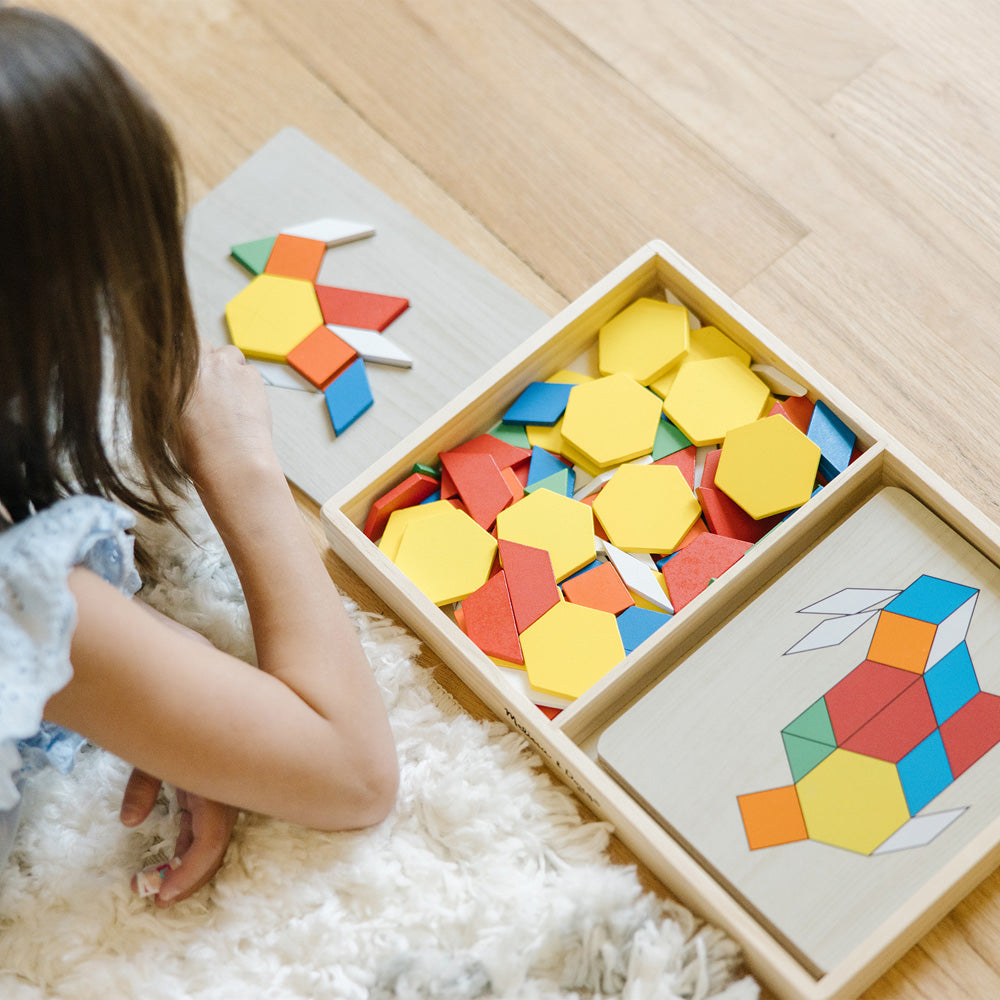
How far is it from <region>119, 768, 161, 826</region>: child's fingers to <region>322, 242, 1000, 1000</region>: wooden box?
0.21 metres

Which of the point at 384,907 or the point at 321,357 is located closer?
the point at 384,907

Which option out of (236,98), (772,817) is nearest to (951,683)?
(772,817)

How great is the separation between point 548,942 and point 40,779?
361 millimetres

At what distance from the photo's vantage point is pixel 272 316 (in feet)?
3.01

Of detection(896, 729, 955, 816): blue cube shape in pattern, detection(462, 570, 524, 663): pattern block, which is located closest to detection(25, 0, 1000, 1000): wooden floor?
detection(462, 570, 524, 663): pattern block

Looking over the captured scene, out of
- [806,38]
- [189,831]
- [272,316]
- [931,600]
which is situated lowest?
[189,831]

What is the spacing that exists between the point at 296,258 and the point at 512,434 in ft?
0.88

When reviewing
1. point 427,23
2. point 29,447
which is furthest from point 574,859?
point 427,23

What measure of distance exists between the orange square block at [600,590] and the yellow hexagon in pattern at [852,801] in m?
0.17

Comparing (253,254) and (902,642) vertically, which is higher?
(902,642)

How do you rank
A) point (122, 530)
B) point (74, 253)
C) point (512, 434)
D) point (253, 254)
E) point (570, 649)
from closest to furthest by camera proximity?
point (74, 253) < point (122, 530) < point (570, 649) < point (512, 434) < point (253, 254)

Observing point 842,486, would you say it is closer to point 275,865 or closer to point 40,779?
point 275,865

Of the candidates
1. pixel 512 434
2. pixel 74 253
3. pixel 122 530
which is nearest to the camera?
pixel 74 253

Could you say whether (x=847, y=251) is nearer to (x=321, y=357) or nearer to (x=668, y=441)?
(x=668, y=441)
